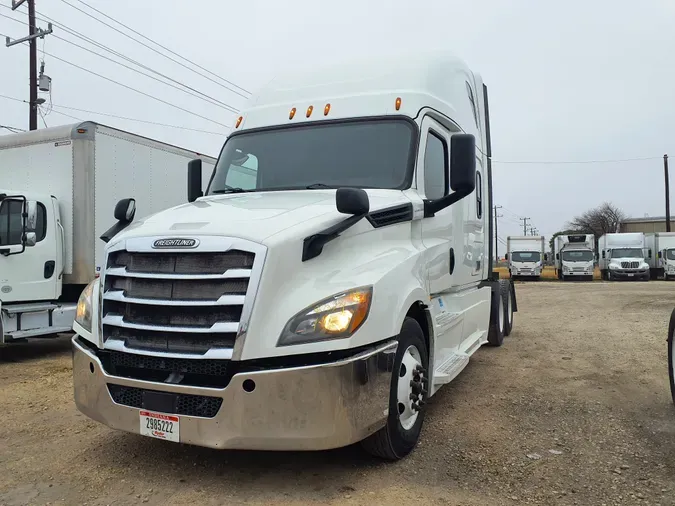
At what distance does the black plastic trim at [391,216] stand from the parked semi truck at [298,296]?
0.02 meters

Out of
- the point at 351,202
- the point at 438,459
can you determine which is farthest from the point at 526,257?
the point at 351,202

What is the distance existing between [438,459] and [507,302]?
650 cm

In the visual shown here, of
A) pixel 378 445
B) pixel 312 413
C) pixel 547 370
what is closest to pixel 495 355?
pixel 547 370

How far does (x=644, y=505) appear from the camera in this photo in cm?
338

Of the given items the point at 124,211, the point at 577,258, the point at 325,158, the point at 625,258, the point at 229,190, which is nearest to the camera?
the point at 124,211

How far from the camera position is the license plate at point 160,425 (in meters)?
3.41

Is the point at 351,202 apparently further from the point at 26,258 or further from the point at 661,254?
the point at 661,254

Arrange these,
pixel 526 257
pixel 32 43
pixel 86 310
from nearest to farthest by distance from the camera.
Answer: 1. pixel 86 310
2. pixel 32 43
3. pixel 526 257

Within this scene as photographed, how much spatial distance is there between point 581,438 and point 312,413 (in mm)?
2605

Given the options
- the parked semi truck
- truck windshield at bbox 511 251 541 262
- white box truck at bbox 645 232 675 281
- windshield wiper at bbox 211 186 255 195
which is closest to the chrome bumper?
the parked semi truck

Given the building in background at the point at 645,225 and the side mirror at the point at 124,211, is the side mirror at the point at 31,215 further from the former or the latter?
the building in background at the point at 645,225

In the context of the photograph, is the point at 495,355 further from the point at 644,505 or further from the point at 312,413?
the point at 312,413

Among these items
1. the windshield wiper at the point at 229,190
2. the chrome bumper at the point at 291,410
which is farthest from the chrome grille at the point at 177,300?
Result: the windshield wiper at the point at 229,190

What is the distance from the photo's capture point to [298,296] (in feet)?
11.2
